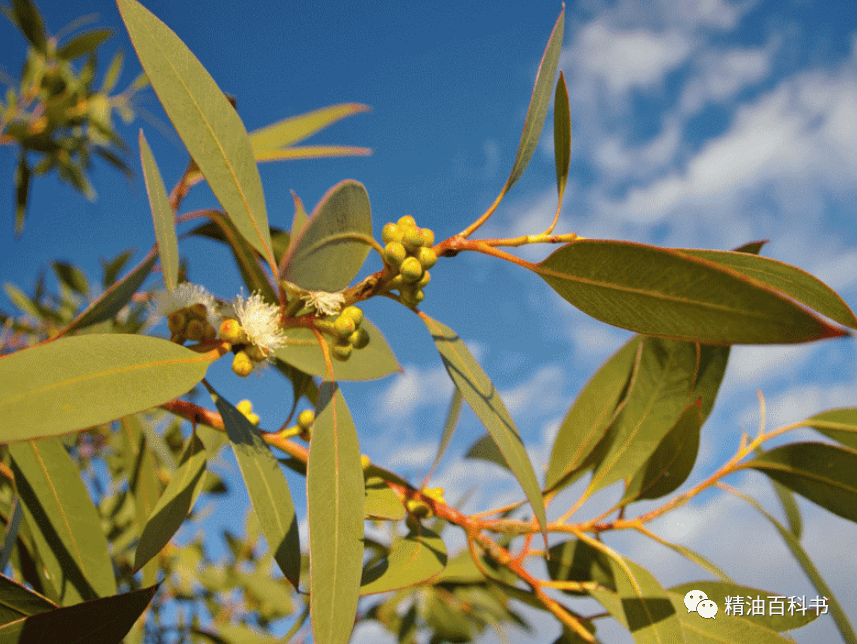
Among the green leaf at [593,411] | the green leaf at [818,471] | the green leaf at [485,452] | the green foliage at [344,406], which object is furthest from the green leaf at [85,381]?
the green leaf at [818,471]

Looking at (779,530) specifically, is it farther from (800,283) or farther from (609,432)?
(800,283)

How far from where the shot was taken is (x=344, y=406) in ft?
2.63

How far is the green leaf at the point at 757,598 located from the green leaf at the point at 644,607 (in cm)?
9

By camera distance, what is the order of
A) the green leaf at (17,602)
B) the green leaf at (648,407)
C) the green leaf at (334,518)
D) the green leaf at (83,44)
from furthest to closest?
the green leaf at (83,44), the green leaf at (648,407), the green leaf at (17,602), the green leaf at (334,518)

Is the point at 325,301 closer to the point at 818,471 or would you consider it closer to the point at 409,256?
the point at 409,256

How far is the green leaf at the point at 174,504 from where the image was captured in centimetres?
81

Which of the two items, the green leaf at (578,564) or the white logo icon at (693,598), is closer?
the white logo icon at (693,598)

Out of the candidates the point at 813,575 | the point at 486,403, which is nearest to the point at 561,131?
the point at 486,403

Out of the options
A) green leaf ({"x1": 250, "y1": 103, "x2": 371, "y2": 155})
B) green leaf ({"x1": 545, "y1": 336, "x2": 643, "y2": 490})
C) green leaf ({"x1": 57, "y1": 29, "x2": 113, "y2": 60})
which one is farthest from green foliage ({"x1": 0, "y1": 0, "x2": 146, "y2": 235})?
green leaf ({"x1": 545, "y1": 336, "x2": 643, "y2": 490})

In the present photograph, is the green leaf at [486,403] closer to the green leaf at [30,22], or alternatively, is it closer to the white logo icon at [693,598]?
the white logo icon at [693,598]

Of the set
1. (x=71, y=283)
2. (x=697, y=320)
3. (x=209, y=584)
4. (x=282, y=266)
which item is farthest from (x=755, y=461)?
(x=71, y=283)

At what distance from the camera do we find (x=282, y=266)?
2.17 feet

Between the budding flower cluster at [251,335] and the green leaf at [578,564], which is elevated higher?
the budding flower cluster at [251,335]

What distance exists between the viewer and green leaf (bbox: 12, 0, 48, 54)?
2533mm
